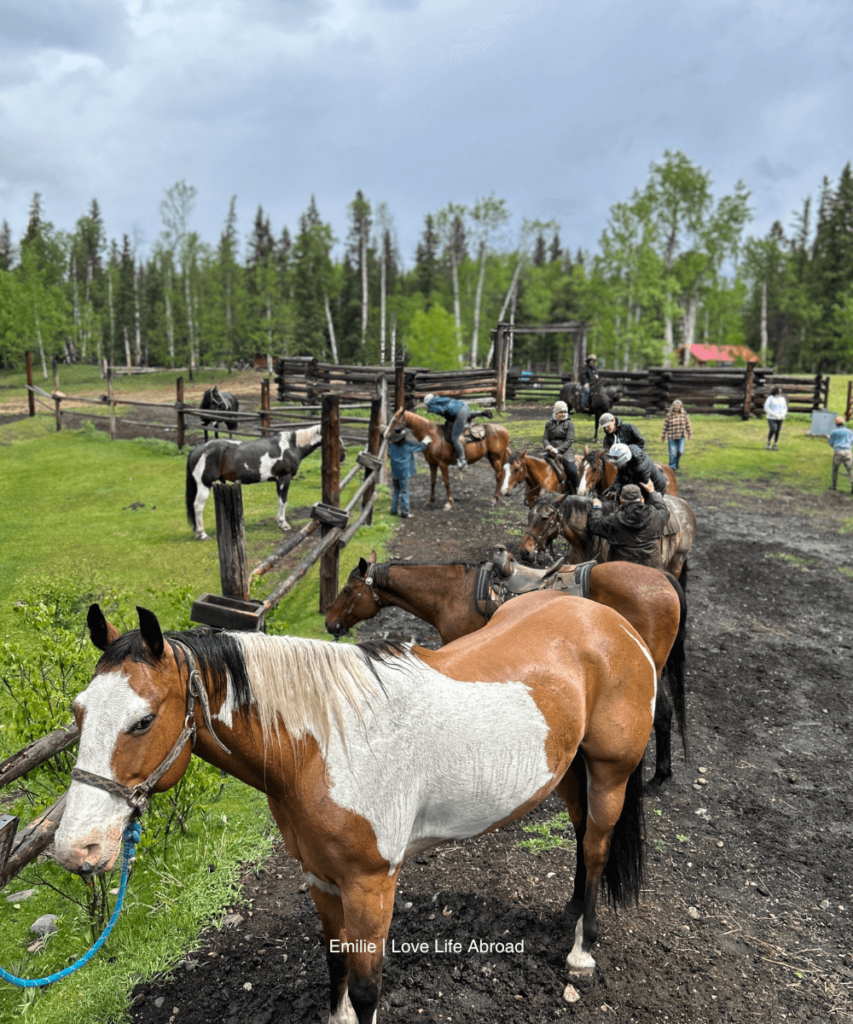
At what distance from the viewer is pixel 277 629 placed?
557 cm

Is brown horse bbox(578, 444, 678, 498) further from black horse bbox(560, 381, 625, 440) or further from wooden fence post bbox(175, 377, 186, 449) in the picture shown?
wooden fence post bbox(175, 377, 186, 449)

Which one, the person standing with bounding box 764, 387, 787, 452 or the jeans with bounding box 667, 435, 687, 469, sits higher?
the person standing with bounding box 764, 387, 787, 452

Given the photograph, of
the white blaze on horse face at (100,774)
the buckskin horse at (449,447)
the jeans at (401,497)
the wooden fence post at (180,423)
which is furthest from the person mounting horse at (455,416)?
the white blaze on horse face at (100,774)

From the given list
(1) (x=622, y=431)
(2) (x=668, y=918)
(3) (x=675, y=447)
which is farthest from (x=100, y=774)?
(3) (x=675, y=447)

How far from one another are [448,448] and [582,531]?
6104 mm

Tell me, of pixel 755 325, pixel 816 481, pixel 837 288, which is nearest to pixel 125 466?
pixel 816 481

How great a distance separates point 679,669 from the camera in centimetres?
527

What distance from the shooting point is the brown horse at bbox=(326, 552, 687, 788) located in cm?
494

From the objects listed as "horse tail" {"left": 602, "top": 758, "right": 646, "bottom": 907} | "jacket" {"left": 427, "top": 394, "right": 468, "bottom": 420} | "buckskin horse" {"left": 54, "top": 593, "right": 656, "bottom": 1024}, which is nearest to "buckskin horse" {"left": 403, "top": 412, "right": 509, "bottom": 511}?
"jacket" {"left": 427, "top": 394, "right": 468, "bottom": 420}

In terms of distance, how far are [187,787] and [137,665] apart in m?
2.48

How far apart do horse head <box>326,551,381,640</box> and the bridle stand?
3.13 meters

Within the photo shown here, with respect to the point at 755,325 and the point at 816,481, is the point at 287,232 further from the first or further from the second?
the point at 816,481

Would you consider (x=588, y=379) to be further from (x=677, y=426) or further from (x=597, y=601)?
(x=597, y=601)

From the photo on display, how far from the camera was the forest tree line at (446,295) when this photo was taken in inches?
1469
